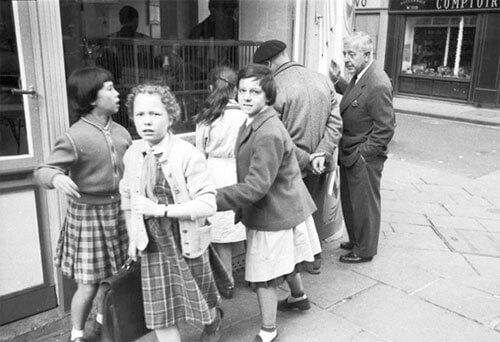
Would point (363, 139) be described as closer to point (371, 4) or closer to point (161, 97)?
point (161, 97)

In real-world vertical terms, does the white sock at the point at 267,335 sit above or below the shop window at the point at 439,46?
below

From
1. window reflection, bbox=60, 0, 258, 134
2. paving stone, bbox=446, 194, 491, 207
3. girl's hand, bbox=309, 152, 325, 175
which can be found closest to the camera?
window reflection, bbox=60, 0, 258, 134

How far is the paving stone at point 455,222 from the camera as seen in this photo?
17.2 feet

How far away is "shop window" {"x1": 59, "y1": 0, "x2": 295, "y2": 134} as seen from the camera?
11.5ft

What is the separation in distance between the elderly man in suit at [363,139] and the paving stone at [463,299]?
0.62m

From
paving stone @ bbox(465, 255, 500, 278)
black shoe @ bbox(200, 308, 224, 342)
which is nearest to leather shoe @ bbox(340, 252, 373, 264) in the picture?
paving stone @ bbox(465, 255, 500, 278)

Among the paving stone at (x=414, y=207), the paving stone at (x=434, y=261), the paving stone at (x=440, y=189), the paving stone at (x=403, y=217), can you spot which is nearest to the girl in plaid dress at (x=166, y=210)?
the paving stone at (x=434, y=261)

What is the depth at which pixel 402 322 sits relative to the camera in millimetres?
3273

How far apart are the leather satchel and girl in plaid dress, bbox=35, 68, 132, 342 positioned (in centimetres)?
17

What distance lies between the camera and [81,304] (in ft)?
9.21

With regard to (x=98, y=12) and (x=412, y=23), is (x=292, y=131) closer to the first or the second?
(x=98, y=12)

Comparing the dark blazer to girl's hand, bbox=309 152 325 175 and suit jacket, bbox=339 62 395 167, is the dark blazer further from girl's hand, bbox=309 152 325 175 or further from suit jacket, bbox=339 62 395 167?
suit jacket, bbox=339 62 395 167

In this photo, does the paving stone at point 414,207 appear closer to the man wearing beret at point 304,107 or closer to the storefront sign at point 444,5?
the man wearing beret at point 304,107

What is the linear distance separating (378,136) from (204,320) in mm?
2055
